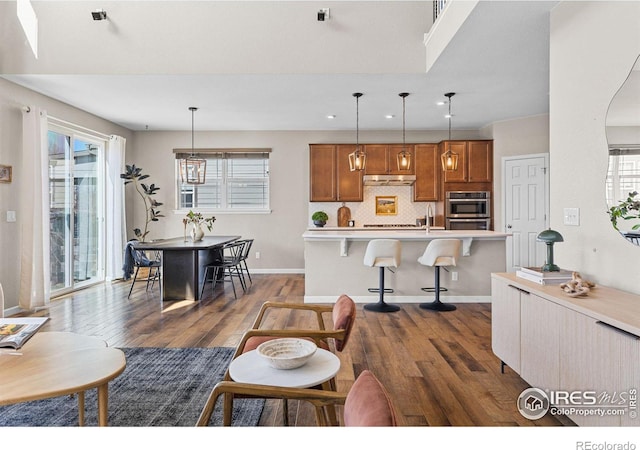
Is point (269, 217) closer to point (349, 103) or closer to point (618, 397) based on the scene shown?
point (349, 103)

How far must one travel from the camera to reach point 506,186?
6.66 meters

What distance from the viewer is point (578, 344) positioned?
1.88 m

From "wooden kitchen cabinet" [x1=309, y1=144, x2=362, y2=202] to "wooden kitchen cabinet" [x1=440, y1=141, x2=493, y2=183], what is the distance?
1750 mm

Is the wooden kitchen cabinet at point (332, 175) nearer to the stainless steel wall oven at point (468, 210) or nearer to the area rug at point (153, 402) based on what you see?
the stainless steel wall oven at point (468, 210)

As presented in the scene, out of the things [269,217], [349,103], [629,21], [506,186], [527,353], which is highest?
[349,103]

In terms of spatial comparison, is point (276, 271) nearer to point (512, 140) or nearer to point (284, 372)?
point (512, 140)

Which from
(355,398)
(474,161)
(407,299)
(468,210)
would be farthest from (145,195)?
(355,398)

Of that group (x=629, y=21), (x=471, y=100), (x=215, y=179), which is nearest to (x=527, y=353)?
(x=629, y=21)

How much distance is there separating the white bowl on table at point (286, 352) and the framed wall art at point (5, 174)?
15.0 ft

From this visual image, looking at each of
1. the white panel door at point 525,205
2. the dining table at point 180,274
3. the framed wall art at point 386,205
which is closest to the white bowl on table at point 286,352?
the dining table at point 180,274

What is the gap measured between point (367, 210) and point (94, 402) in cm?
579

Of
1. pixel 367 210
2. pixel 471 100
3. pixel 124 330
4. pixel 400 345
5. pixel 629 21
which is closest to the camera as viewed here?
pixel 629 21

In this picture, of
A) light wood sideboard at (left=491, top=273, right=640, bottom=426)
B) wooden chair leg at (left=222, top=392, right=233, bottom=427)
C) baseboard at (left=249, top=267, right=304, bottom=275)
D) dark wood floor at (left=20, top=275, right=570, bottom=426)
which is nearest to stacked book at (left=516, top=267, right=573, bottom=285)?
light wood sideboard at (left=491, top=273, right=640, bottom=426)

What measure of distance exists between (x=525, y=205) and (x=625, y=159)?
4.66 metres
